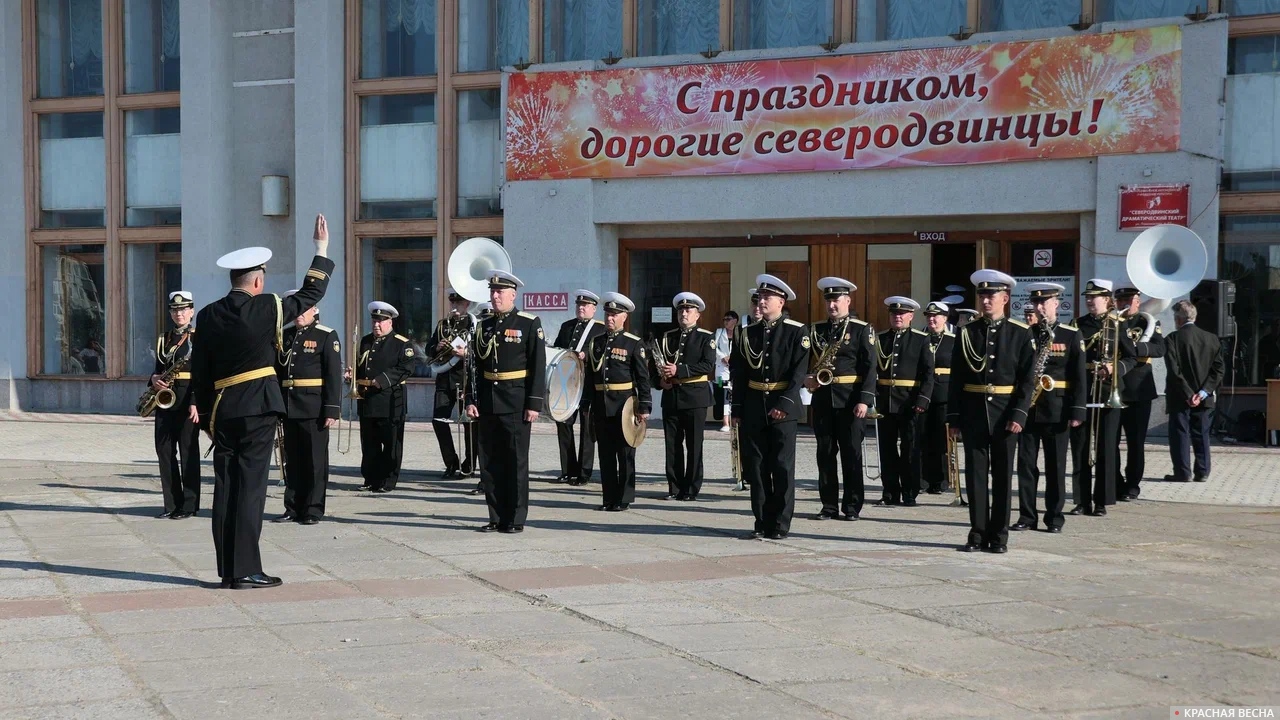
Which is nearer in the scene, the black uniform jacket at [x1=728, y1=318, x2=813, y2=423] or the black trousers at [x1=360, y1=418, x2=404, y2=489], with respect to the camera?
the black uniform jacket at [x1=728, y1=318, x2=813, y2=423]

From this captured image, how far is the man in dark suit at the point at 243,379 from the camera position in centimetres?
799

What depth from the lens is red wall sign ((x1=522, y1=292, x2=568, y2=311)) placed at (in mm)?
19828

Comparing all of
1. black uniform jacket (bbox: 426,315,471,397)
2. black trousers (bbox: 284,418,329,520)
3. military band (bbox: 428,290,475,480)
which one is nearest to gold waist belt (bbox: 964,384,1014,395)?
black trousers (bbox: 284,418,329,520)

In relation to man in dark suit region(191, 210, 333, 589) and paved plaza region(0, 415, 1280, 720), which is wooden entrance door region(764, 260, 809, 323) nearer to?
paved plaza region(0, 415, 1280, 720)

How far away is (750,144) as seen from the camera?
1908 centimetres

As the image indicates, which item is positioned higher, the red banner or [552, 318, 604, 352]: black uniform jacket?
the red banner

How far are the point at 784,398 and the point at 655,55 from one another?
437 inches

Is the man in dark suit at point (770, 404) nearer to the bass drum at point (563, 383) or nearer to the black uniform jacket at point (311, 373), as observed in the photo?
the bass drum at point (563, 383)

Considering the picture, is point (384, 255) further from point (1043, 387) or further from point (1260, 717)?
point (1260, 717)

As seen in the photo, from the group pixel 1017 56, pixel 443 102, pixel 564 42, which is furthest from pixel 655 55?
Answer: pixel 1017 56

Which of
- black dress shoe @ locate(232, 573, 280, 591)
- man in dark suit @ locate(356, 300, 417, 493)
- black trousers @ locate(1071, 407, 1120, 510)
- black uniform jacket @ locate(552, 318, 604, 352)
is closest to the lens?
black dress shoe @ locate(232, 573, 280, 591)

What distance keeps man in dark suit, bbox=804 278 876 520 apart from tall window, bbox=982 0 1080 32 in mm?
8482

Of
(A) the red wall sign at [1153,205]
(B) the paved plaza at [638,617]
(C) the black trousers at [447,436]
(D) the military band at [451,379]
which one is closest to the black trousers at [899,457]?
(B) the paved plaza at [638,617]

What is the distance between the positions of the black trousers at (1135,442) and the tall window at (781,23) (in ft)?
27.7
